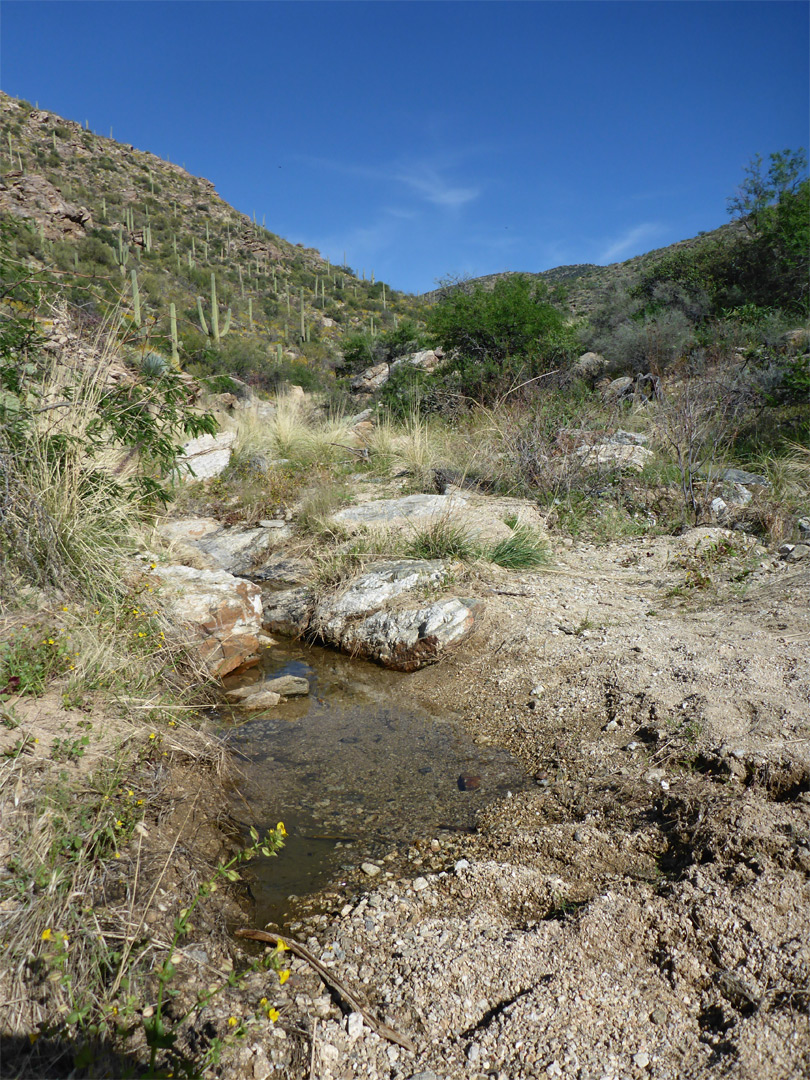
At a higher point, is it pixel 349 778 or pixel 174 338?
pixel 174 338

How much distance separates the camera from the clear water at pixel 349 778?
8.32ft

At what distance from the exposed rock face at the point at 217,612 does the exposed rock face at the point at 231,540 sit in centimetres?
121

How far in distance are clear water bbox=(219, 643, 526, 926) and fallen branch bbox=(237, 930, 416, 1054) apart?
0.17 metres

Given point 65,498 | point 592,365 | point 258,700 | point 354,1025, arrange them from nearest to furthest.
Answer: point 354,1025, point 65,498, point 258,700, point 592,365

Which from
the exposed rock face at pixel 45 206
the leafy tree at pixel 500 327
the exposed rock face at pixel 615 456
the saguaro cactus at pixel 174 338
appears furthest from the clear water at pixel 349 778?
the exposed rock face at pixel 45 206

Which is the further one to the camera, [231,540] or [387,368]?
[387,368]

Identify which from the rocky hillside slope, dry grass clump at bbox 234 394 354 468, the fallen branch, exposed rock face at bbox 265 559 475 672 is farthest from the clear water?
the rocky hillside slope

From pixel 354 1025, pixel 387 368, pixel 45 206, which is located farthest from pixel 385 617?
pixel 45 206

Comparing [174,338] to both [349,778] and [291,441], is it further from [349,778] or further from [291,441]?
[349,778]

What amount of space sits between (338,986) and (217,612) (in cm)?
304

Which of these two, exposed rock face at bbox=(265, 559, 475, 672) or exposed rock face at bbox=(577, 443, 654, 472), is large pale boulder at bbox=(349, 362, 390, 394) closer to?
exposed rock face at bbox=(577, 443, 654, 472)

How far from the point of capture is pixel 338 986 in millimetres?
1769

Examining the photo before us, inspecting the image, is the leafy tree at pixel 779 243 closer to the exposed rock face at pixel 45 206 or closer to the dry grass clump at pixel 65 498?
the dry grass clump at pixel 65 498

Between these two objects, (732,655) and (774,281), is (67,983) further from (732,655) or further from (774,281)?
(774,281)
